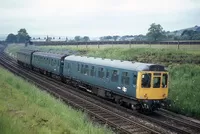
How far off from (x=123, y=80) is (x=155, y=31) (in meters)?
40.3

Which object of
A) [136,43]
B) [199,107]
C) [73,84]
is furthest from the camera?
[136,43]

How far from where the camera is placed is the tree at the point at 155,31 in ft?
196

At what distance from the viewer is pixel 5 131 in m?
9.88

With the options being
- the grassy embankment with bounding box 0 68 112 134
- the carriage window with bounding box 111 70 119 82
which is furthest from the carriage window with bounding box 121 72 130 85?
the grassy embankment with bounding box 0 68 112 134

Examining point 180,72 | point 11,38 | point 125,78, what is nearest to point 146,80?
point 125,78

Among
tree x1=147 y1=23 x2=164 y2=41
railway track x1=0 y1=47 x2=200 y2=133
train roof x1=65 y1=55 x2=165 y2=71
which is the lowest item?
railway track x1=0 y1=47 x2=200 y2=133

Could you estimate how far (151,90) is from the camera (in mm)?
20422

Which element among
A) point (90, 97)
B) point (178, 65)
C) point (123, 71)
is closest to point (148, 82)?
point (123, 71)

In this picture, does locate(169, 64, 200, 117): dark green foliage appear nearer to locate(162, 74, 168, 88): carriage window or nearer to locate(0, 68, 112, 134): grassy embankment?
locate(162, 74, 168, 88): carriage window

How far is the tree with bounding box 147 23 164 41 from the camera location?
5967cm

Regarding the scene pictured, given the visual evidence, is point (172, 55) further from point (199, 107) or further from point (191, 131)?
point (191, 131)

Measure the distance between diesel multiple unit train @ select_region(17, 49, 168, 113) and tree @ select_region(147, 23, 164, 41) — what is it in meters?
29.9

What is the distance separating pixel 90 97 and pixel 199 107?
9153mm

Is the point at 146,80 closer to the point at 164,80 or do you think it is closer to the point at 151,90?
the point at 151,90
